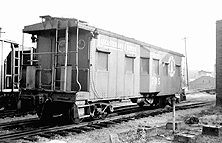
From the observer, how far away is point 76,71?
8.38 metres

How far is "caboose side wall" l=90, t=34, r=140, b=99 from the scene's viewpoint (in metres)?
8.41

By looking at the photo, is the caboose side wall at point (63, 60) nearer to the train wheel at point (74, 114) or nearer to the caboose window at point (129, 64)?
the train wheel at point (74, 114)

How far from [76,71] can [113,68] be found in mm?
1646

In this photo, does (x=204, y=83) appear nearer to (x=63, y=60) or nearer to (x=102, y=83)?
(x=102, y=83)

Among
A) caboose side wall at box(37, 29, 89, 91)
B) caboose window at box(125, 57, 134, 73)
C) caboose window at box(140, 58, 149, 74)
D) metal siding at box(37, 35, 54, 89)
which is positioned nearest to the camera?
caboose side wall at box(37, 29, 89, 91)

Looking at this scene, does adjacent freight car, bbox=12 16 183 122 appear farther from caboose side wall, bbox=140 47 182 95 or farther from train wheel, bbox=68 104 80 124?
caboose side wall, bbox=140 47 182 95

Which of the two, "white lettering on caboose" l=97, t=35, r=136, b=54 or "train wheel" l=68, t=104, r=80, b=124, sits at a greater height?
"white lettering on caboose" l=97, t=35, r=136, b=54

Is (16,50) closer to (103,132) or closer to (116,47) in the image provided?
(116,47)

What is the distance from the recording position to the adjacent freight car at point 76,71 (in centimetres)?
→ 782

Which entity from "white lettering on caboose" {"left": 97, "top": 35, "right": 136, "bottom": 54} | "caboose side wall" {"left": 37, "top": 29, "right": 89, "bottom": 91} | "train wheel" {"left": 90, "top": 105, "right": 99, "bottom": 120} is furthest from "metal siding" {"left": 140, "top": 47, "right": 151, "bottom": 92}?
"caboose side wall" {"left": 37, "top": 29, "right": 89, "bottom": 91}

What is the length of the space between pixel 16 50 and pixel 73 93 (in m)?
6.77

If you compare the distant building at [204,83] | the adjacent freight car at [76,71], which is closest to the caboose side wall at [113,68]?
the adjacent freight car at [76,71]

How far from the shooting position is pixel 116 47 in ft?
31.2

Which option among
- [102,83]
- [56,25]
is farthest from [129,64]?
[56,25]
